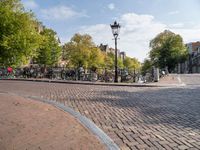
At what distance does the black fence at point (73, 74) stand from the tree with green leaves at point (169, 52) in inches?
1676

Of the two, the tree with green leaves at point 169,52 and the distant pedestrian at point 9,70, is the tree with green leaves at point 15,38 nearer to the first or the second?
the distant pedestrian at point 9,70

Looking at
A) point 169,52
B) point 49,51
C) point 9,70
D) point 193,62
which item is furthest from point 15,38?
point 193,62

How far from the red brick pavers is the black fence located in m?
17.1

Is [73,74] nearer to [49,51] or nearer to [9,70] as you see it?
[9,70]

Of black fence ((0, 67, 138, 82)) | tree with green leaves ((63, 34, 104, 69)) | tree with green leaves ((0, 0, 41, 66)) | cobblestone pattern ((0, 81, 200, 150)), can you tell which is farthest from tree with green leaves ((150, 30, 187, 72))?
cobblestone pattern ((0, 81, 200, 150))

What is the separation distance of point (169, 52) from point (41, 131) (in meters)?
64.7

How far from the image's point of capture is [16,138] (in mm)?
5379

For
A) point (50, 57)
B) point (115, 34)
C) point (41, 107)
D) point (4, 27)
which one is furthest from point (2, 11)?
point (50, 57)

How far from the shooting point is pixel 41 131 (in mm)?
5914

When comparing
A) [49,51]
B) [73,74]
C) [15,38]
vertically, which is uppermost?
[49,51]

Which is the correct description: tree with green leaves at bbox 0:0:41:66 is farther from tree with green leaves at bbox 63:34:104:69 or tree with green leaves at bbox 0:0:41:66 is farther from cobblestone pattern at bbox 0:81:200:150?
tree with green leaves at bbox 63:34:104:69

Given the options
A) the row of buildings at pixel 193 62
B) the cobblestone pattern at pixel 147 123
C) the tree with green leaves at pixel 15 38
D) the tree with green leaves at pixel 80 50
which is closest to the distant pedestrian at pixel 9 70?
the tree with green leaves at pixel 15 38

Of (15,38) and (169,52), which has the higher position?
(169,52)

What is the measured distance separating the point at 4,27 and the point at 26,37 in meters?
1.99
